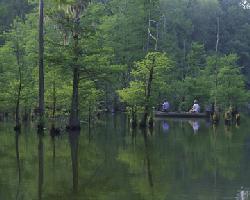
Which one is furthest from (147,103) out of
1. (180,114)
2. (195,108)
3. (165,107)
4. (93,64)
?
(165,107)

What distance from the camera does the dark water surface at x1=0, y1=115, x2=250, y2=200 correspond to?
11945 millimetres

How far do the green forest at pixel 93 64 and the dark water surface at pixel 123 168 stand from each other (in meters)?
4.45

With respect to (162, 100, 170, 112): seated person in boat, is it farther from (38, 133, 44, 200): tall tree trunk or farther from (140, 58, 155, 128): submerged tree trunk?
(38, 133, 44, 200): tall tree trunk

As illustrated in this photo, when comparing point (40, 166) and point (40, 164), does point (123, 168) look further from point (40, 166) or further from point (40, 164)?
point (40, 164)

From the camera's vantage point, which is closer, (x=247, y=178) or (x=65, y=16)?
(x=247, y=178)

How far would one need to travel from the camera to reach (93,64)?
27.9m

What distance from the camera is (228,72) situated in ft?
137

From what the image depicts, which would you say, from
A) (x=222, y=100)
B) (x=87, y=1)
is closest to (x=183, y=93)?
(x=222, y=100)

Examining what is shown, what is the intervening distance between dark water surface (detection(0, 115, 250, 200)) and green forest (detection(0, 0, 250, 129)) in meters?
4.45

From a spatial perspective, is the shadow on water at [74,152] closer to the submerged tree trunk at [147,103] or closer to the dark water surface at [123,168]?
the dark water surface at [123,168]

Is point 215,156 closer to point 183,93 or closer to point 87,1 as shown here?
point 87,1

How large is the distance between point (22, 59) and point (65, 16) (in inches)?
214

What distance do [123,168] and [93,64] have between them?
513 inches

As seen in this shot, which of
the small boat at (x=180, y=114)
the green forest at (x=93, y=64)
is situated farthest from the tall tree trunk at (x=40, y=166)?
the small boat at (x=180, y=114)
